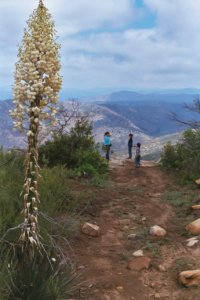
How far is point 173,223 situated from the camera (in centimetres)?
1038

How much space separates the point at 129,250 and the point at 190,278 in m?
1.76

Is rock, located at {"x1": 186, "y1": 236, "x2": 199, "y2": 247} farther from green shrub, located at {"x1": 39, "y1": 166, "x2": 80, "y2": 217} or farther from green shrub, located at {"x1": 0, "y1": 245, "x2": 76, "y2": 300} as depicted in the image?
A: green shrub, located at {"x1": 0, "y1": 245, "x2": 76, "y2": 300}

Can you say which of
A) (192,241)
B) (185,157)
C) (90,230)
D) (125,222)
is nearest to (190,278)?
(192,241)

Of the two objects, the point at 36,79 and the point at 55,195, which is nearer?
the point at 36,79

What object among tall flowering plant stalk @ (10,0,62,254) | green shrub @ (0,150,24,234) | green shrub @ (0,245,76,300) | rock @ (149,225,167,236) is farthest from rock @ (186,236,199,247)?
tall flowering plant stalk @ (10,0,62,254)

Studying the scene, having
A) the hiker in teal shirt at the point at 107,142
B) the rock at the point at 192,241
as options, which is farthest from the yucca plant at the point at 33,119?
the hiker in teal shirt at the point at 107,142

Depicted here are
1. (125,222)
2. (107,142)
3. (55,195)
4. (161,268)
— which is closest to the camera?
(161,268)

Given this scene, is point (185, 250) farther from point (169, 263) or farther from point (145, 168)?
point (145, 168)

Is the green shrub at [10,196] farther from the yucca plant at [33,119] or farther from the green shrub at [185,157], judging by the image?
the green shrub at [185,157]

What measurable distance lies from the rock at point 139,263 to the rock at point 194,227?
198cm

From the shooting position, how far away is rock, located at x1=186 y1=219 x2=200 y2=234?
30.6 feet

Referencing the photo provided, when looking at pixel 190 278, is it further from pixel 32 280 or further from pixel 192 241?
pixel 32 280

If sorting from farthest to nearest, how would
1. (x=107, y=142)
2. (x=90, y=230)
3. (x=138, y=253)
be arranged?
(x=107, y=142) → (x=90, y=230) → (x=138, y=253)

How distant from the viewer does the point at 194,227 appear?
9430mm
